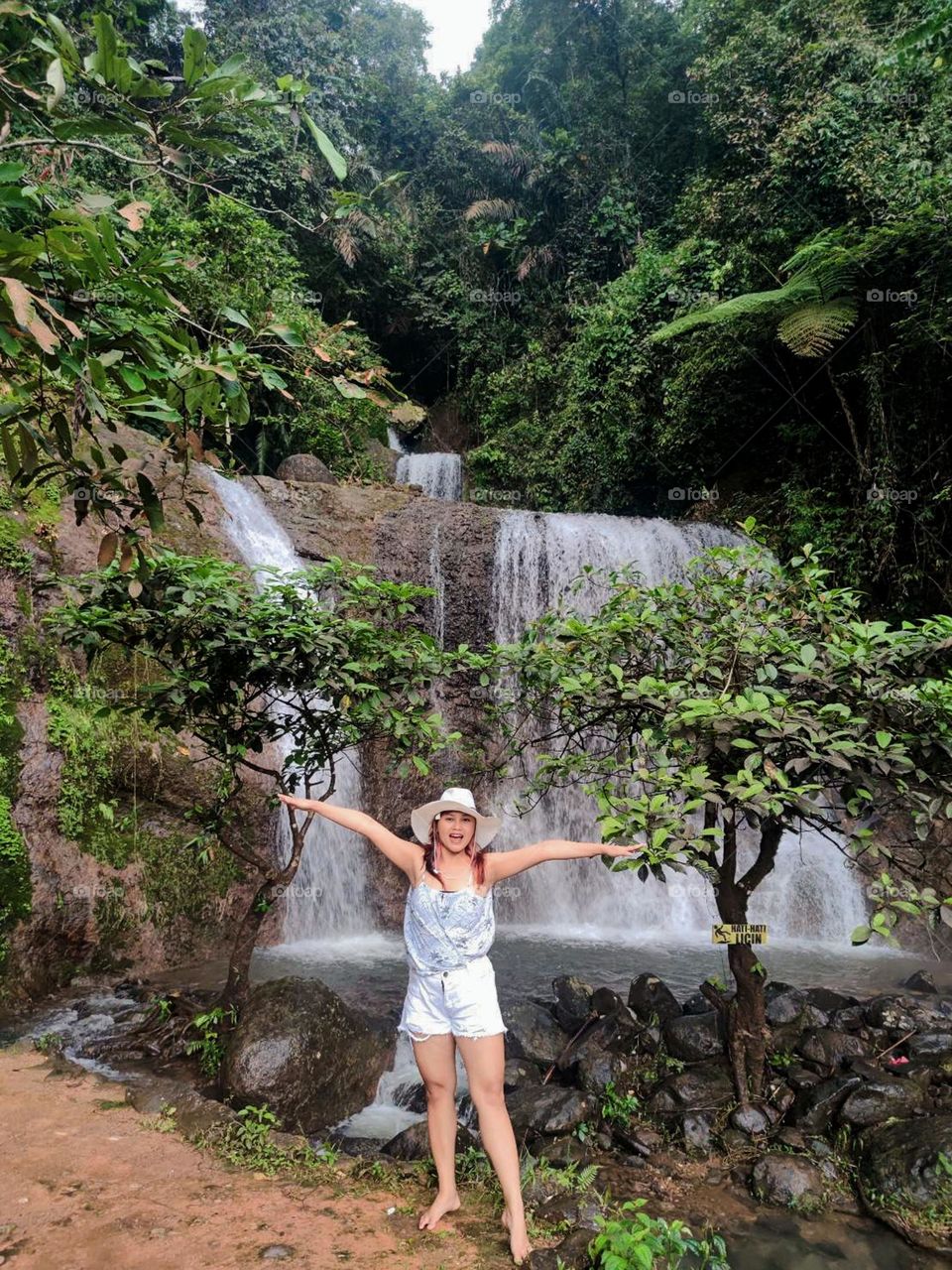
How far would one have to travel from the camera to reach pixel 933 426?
9.38 meters

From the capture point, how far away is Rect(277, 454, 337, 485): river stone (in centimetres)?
1314

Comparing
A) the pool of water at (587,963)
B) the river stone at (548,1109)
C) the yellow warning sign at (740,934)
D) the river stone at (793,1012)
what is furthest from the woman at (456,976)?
the pool of water at (587,963)

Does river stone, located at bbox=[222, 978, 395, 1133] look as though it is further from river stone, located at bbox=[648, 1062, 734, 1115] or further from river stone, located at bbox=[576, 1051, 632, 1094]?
river stone, located at bbox=[648, 1062, 734, 1115]

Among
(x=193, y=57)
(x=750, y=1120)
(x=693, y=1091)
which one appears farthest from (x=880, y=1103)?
(x=193, y=57)

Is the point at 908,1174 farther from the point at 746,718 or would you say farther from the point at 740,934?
the point at 746,718

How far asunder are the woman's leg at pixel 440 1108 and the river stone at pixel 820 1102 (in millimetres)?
2176

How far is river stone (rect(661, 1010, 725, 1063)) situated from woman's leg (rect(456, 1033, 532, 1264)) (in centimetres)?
224

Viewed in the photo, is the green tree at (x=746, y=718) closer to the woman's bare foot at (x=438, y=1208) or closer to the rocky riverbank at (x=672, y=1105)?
the rocky riverbank at (x=672, y=1105)

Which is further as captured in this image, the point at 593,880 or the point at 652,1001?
the point at 593,880

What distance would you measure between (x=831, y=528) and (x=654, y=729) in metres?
8.09

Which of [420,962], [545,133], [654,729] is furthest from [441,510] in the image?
[545,133]

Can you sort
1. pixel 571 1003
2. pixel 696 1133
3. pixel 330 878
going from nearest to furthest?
1. pixel 696 1133
2. pixel 571 1003
3. pixel 330 878

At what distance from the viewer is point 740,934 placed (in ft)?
12.2

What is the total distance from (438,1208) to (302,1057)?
1.63m
